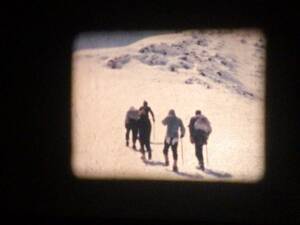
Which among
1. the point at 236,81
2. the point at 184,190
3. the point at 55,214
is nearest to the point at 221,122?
the point at 236,81

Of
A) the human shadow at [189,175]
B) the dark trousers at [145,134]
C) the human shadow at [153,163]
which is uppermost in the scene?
the dark trousers at [145,134]

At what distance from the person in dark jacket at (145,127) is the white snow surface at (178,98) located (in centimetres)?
2

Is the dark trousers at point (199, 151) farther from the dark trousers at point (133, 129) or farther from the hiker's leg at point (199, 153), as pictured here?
the dark trousers at point (133, 129)

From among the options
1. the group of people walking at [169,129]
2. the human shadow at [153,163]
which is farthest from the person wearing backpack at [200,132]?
the human shadow at [153,163]

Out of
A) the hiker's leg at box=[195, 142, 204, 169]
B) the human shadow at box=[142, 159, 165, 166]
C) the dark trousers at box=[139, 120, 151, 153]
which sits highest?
the dark trousers at box=[139, 120, 151, 153]

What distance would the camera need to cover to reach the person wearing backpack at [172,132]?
5.74 ft

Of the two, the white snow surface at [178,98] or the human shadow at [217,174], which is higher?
the white snow surface at [178,98]

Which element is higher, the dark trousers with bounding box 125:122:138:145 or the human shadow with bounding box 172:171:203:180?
the dark trousers with bounding box 125:122:138:145

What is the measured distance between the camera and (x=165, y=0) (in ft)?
5.84

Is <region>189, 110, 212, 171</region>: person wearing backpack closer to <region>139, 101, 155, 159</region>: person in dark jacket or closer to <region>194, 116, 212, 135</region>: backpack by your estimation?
<region>194, 116, 212, 135</region>: backpack

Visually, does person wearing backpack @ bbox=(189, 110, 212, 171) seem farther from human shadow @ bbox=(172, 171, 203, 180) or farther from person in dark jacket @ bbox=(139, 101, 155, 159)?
person in dark jacket @ bbox=(139, 101, 155, 159)

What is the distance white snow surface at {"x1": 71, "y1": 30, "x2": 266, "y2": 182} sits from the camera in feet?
5.67

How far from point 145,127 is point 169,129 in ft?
0.32

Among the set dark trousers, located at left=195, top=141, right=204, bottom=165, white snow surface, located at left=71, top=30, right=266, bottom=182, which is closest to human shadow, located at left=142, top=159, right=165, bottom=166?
white snow surface, located at left=71, top=30, right=266, bottom=182
